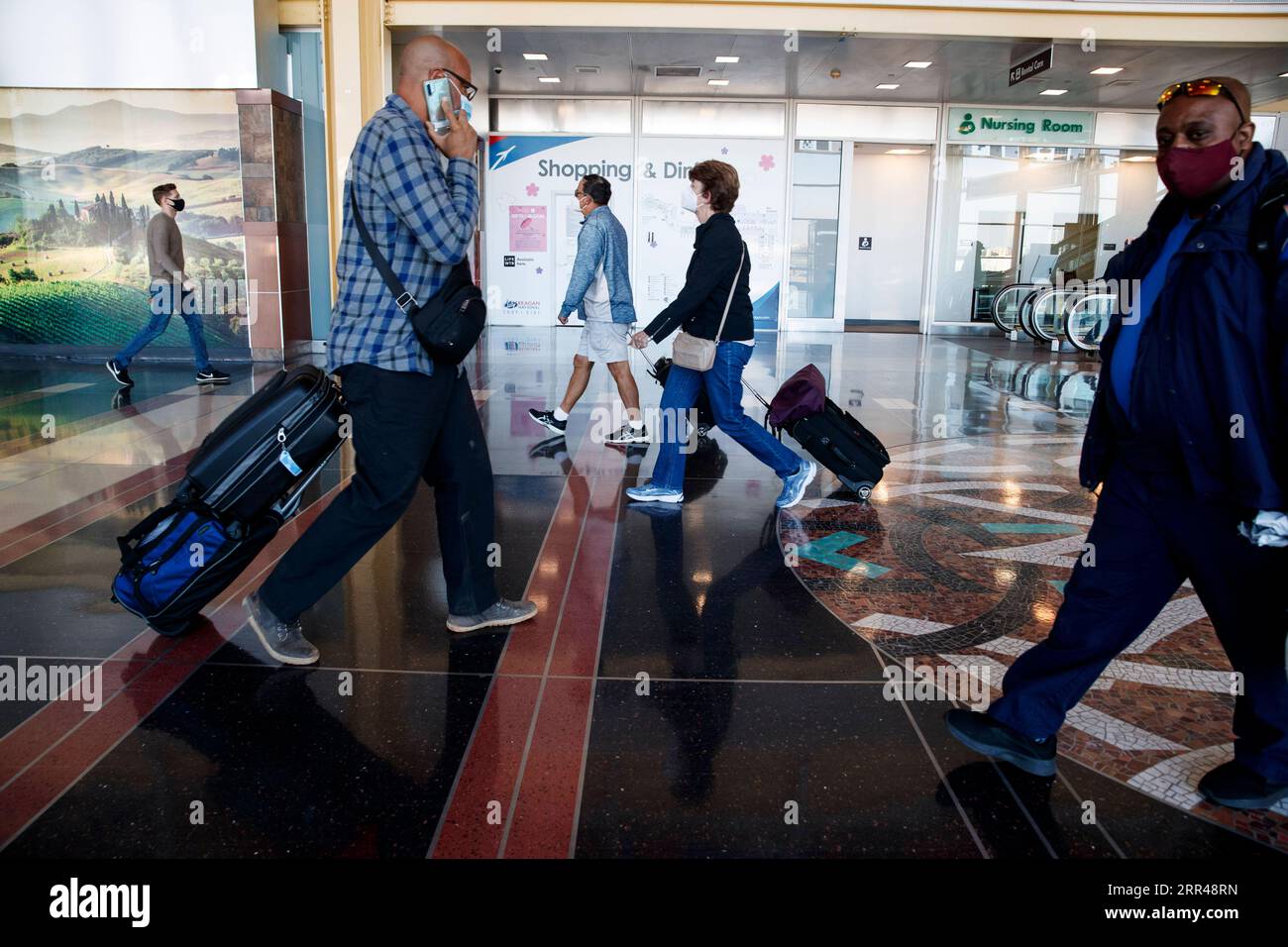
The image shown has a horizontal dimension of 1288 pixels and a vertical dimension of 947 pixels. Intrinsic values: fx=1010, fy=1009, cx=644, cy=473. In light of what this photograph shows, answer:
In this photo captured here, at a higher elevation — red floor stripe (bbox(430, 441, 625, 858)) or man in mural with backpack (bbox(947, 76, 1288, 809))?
man in mural with backpack (bbox(947, 76, 1288, 809))

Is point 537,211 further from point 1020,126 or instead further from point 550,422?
point 550,422

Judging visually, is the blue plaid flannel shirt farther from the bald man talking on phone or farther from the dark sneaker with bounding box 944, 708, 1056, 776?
the dark sneaker with bounding box 944, 708, 1056, 776

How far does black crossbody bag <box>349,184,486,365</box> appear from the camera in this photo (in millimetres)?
2963

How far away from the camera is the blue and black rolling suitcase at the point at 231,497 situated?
326 cm

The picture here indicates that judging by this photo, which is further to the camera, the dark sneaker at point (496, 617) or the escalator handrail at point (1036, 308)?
the escalator handrail at point (1036, 308)

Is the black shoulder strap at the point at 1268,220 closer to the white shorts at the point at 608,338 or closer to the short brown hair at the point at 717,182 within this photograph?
the short brown hair at the point at 717,182

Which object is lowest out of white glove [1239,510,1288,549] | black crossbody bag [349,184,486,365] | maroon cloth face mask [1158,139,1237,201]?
white glove [1239,510,1288,549]

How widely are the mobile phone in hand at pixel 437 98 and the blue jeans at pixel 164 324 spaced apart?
786cm

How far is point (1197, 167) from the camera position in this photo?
226cm

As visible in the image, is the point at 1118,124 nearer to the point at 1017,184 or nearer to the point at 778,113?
the point at 1017,184

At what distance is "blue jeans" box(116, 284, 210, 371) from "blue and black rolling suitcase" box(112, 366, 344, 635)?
7.15 metres

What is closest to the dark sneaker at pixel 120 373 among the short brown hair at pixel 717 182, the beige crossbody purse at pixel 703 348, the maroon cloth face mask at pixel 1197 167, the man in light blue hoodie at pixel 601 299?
the man in light blue hoodie at pixel 601 299

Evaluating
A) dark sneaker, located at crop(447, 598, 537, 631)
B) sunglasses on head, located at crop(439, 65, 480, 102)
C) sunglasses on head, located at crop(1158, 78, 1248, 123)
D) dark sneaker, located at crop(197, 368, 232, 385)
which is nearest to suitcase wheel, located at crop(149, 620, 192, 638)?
dark sneaker, located at crop(447, 598, 537, 631)
